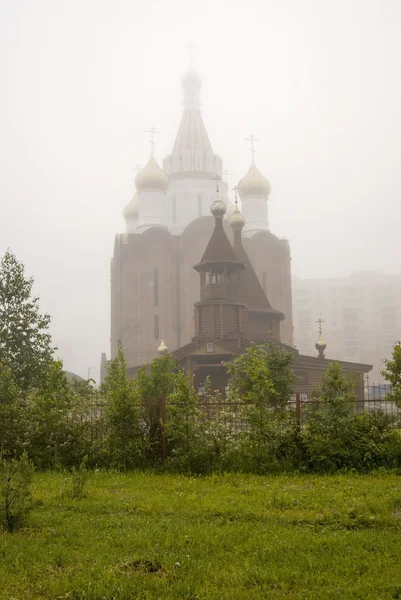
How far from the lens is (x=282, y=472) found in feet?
29.1

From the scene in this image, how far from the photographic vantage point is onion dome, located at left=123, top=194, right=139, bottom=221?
51531 mm

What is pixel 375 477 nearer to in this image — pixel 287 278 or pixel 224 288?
pixel 224 288

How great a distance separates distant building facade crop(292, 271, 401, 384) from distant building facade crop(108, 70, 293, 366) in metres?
24.0

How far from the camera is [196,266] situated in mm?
32406

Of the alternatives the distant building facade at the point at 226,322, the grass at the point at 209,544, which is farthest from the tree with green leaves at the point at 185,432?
the distant building facade at the point at 226,322

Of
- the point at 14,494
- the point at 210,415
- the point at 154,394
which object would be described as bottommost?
the point at 14,494

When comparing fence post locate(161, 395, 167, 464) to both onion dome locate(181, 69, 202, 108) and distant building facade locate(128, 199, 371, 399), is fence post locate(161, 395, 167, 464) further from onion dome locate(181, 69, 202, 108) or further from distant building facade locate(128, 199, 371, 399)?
onion dome locate(181, 69, 202, 108)

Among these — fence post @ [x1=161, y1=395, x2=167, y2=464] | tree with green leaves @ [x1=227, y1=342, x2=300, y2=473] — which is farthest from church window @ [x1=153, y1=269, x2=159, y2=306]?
fence post @ [x1=161, y1=395, x2=167, y2=464]

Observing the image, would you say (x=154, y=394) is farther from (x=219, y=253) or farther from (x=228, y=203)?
(x=228, y=203)

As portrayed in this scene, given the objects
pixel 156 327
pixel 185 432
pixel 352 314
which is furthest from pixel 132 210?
pixel 185 432

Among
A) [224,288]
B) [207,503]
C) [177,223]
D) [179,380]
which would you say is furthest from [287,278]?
[207,503]

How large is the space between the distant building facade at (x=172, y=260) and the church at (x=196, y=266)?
7 centimetres

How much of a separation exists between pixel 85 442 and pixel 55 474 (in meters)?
0.80

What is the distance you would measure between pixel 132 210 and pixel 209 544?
156 ft
